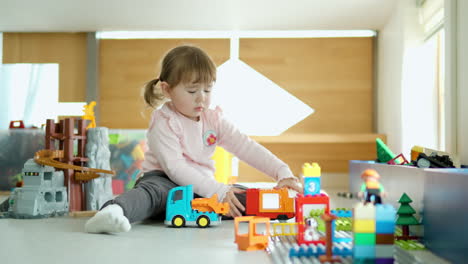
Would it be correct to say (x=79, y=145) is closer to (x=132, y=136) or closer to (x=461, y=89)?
(x=132, y=136)

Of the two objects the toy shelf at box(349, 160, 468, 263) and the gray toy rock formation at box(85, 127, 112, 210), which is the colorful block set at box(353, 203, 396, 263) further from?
the gray toy rock formation at box(85, 127, 112, 210)

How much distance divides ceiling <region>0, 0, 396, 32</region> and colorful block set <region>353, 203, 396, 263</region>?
1.75 m

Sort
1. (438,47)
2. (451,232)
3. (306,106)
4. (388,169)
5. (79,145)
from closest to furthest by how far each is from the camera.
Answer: (451,232) < (388,169) < (79,145) < (438,47) < (306,106)

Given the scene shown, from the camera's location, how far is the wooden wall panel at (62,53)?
9.34 ft

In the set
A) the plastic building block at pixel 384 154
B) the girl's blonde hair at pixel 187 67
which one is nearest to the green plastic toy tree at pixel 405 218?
the girl's blonde hair at pixel 187 67

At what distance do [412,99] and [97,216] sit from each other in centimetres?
150

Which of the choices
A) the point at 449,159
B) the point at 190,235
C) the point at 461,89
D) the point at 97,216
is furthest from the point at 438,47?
the point at 97,216

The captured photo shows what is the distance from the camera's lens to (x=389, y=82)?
2498 mm

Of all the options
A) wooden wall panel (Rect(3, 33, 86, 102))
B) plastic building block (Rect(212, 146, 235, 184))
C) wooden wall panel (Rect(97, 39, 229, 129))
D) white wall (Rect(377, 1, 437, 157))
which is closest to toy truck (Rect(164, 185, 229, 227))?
plastic building block (Rect(212, 146, 235, 184))

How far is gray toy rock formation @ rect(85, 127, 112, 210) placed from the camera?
64.1 inches

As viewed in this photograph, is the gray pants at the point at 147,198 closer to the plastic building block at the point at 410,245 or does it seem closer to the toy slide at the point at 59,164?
the toy slide at the point at 59,164

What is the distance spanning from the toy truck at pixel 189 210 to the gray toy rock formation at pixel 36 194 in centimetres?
40

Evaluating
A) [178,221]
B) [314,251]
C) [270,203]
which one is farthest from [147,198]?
[314,251]

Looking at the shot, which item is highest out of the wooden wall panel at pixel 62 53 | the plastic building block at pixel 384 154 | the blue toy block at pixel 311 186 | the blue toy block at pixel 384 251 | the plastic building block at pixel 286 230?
the wooden wall panel at pixel 62 53
